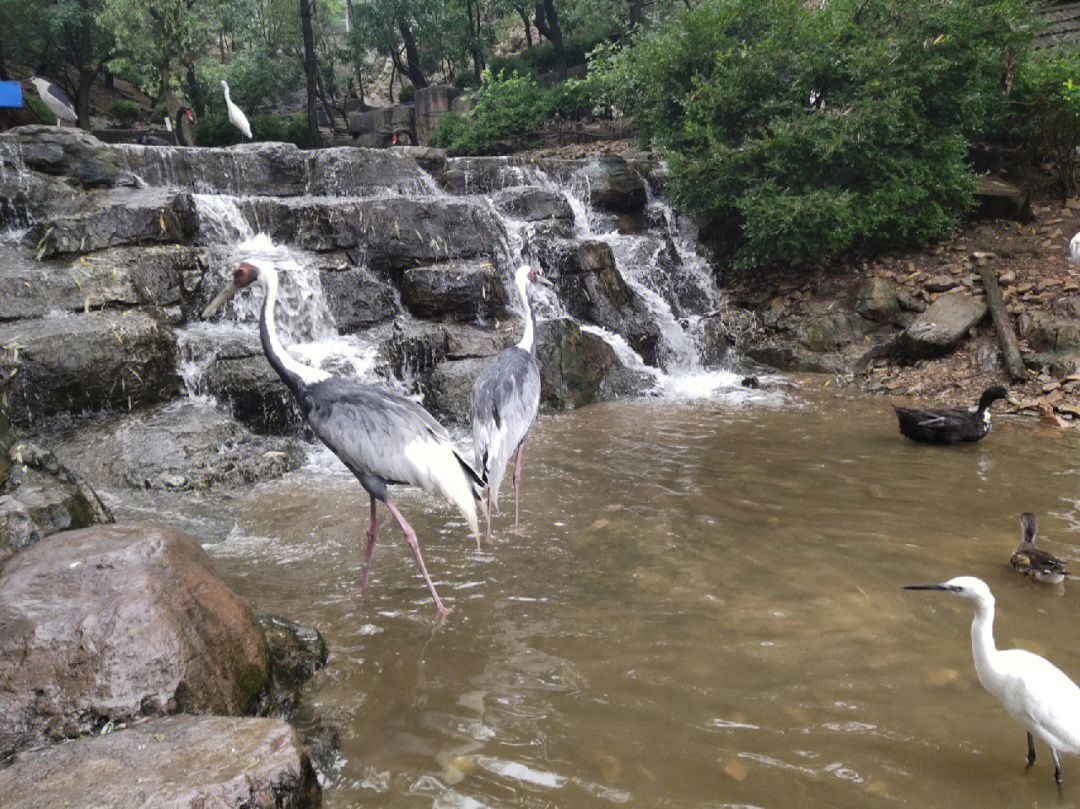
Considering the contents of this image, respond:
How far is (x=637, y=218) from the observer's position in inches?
548

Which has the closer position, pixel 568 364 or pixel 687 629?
pixel 687 629

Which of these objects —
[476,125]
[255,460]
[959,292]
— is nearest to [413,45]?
[476,125]

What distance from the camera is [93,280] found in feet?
26.1

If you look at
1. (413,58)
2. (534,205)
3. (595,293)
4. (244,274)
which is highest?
(413,58)

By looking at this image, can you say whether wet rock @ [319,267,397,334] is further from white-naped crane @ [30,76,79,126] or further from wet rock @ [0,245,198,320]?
white-naped crane @ [30,76,79,126]

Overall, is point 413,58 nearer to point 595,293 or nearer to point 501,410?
point 595,293

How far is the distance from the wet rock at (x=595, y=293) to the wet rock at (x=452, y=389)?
8.66ft

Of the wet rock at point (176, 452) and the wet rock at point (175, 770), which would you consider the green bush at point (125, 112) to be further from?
the wet rock at point (175, 770)

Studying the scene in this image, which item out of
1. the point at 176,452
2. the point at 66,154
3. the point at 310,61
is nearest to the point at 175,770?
the point at 176,452

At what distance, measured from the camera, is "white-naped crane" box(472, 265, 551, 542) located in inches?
197

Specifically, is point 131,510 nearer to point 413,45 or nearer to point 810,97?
point 810,97

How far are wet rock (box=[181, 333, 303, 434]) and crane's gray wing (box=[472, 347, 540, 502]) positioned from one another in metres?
3.15

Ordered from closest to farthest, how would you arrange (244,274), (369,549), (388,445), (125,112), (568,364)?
(388,445), (369,549), (244,274), (568,364), (125,112)

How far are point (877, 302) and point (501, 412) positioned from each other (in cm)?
750
